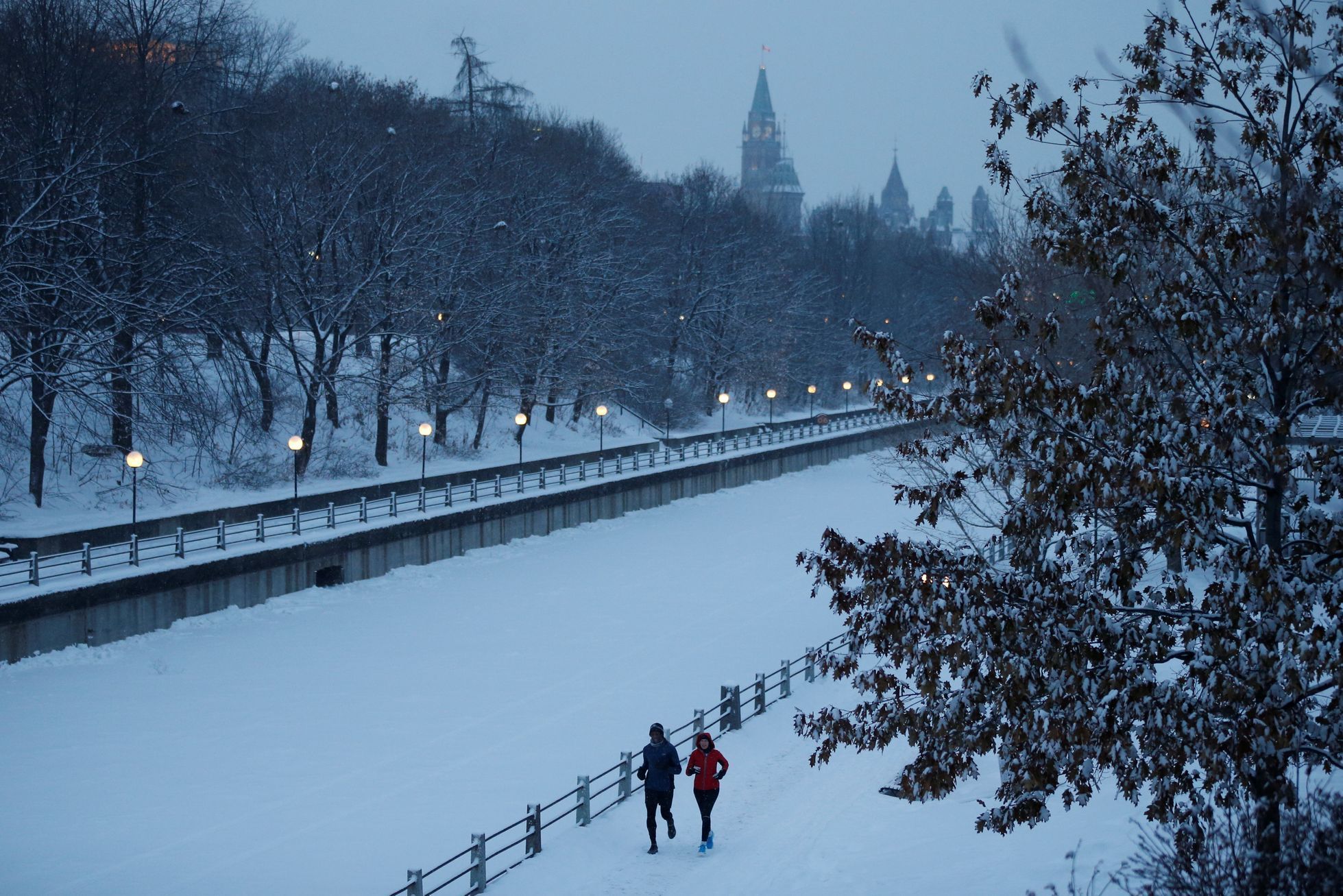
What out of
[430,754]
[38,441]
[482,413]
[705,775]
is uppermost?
[482,413]

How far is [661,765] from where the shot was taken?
1312 centimetres

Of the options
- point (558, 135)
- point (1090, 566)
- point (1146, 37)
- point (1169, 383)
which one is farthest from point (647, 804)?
point (558, 135)

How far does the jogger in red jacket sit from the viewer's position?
43.6ft

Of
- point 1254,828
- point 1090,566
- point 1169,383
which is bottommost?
point 1254,828

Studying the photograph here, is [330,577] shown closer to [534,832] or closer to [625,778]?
[625,778]

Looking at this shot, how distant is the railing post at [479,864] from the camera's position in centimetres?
1220

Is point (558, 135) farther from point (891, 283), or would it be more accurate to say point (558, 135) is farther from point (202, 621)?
point (891, 283)

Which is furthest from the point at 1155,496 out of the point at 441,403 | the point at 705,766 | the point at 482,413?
the point at 482,413

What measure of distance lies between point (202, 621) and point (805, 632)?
13.0 m

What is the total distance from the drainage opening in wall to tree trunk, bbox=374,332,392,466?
10.9 meters

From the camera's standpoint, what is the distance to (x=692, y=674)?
23.2m

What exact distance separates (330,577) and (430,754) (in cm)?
1347

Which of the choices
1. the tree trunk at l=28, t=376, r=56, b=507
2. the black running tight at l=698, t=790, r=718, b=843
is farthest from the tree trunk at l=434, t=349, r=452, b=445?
the black running tight at l=698, t=790, r=718, b=843

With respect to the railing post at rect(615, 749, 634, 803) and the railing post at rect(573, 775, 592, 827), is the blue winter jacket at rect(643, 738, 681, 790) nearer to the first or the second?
the railing post at rect(573, 775, 592, 827)
